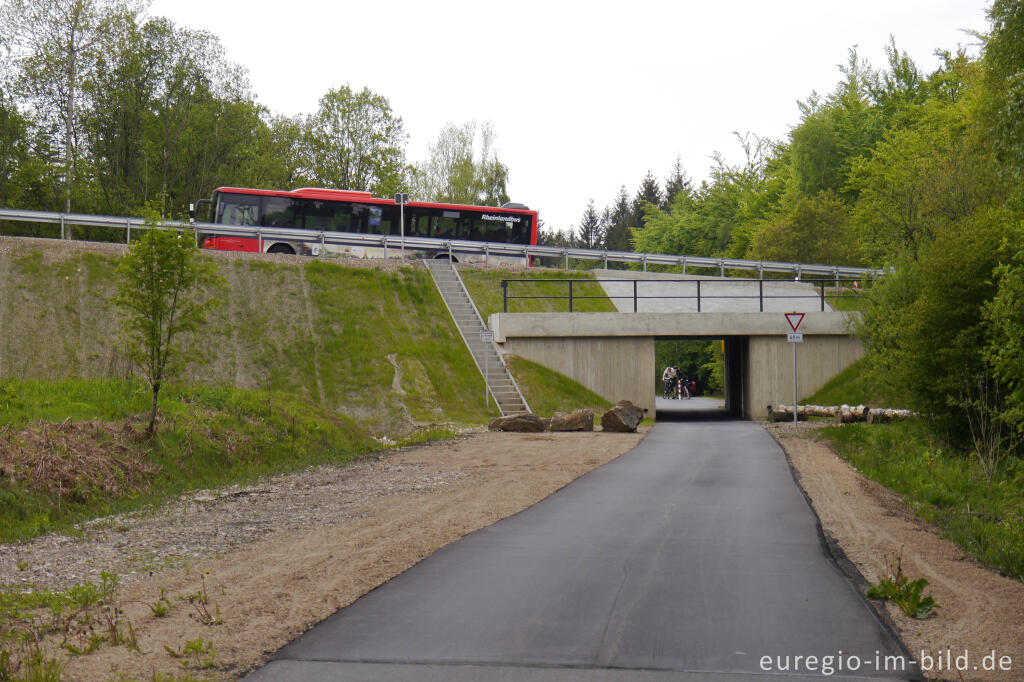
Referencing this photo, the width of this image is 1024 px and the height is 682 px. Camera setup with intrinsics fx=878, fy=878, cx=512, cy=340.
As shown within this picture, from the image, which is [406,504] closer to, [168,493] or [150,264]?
[168,493]

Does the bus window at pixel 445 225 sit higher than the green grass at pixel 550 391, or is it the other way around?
the bus window at pixel 445 225

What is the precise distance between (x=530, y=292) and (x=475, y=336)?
4963mm

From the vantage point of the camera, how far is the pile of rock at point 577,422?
74.5 feet

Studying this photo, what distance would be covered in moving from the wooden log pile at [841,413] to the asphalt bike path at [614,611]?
15.7 meters

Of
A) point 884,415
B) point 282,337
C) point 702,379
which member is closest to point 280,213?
point 282,337

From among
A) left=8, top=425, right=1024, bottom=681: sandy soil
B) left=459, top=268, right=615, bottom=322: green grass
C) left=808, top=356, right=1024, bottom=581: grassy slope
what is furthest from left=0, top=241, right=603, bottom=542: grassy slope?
left=808, top=356, right=1024, bottom=581: grassy slope

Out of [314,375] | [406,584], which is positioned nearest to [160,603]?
[406,584]

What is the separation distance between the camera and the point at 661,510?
10727 mm

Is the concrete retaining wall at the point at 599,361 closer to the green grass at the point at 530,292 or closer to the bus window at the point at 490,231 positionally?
the green grass at the point at 530,292

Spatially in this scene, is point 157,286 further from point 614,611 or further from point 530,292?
point 530,292

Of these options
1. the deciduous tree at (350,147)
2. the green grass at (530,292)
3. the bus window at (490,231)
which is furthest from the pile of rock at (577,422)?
the deciduous tree at (350,147)

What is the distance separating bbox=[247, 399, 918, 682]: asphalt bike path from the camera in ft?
16.5

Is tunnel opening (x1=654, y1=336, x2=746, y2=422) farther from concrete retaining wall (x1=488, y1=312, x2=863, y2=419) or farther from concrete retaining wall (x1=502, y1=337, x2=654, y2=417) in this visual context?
concrete retaining wall (x1=502, y1=337, x2=654, y2=417)

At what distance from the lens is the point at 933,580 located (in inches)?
282
